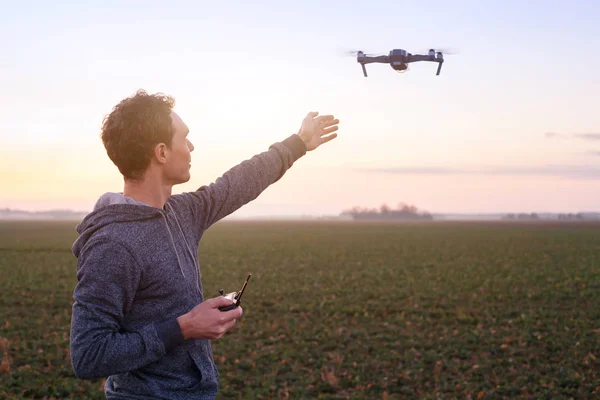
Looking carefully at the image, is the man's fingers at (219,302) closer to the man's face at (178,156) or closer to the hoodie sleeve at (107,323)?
the hoodie sleeve at (107,323)

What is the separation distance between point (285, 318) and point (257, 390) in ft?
19.6

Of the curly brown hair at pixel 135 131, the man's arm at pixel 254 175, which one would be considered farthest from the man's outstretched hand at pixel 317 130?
the curly brown hair at pixel 135 131

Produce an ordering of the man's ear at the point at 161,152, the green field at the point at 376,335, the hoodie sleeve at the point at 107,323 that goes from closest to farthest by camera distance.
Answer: the hoodie sleeve at the point at 107,323
the man's ear at the point at 161,152
the green field at the point at 376,335

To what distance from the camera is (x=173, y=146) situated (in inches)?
98.3

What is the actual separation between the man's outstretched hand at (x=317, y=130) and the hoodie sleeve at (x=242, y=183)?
4cm

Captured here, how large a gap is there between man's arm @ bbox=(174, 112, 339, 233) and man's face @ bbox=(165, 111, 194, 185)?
298 mm

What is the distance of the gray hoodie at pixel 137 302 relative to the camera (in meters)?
2.22

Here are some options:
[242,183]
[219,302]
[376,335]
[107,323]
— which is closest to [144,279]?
[107,323]

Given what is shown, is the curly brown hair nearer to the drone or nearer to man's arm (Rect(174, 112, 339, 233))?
man's arm (Rect(174, 112, 339, 233))

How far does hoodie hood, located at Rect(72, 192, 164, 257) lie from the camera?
234 centimetres

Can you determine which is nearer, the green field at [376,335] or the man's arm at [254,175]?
the man's arm at [254,175]

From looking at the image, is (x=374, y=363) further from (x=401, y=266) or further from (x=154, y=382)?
(x=401, y=266)

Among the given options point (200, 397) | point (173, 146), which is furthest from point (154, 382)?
point (173, 146)

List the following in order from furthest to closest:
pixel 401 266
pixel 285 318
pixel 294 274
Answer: pixel 401 266 < pixel 294 274 < pixel 285 318
